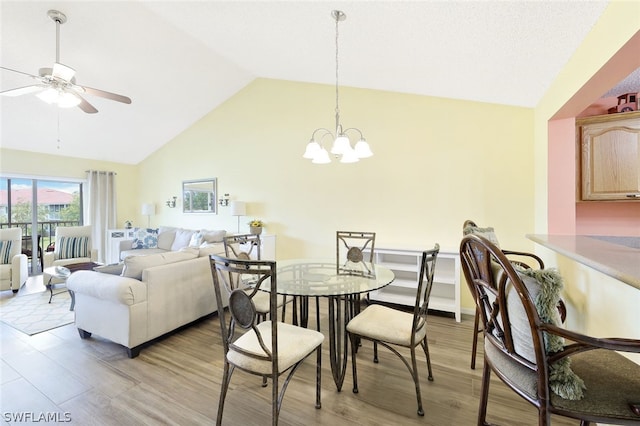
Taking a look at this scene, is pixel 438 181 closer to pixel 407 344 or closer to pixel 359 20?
pixel 359 20

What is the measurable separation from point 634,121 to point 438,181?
5.68 ft

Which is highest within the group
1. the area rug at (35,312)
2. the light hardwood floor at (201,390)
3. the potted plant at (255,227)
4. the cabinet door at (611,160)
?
the cabinet door at (611,160)

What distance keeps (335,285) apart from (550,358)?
1.26m

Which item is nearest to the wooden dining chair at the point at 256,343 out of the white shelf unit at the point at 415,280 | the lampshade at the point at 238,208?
the white shelf unit at the point at 415,280

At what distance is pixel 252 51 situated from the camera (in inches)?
139

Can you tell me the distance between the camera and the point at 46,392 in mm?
1910

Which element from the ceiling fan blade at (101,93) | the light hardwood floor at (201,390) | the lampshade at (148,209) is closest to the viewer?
the light hardwood floor at (201,390)

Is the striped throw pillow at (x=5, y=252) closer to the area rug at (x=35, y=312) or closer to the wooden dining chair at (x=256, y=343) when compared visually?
the area rug at (x=35, y=312)

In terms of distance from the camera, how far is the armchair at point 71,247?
14.5 ft

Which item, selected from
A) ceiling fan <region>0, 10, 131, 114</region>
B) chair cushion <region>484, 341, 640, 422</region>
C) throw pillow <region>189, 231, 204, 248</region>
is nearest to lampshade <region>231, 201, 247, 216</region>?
throw pillow <region>189, 231, 204, 248</region>

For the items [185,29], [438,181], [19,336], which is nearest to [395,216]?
[438,181]

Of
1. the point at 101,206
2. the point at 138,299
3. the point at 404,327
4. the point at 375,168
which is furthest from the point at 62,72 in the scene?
the point at 101,206

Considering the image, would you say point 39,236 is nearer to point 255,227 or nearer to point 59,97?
point 59,97

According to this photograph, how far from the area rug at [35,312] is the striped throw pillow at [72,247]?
0.78 m
